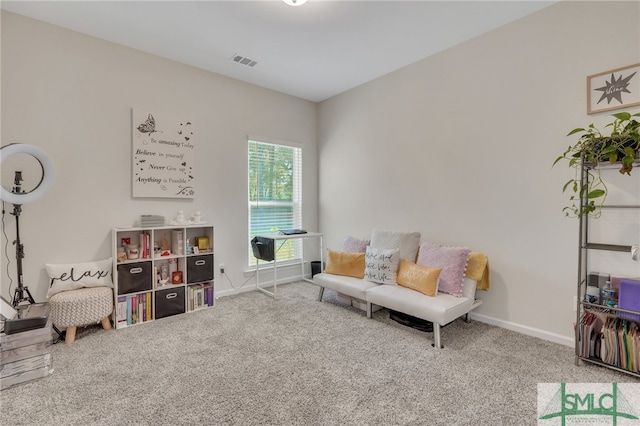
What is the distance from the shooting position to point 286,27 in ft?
9.05

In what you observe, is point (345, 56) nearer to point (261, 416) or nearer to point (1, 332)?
point (261, 416)

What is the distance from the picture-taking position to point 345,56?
3.29 m

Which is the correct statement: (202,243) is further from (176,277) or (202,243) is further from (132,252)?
(132,252)

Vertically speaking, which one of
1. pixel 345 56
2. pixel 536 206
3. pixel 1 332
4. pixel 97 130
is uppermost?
pixel 345 56

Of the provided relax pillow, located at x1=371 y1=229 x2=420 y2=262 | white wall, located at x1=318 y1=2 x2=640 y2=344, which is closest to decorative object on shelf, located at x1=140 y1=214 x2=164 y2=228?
relax pillow, located at x1=371 y1=229 x2=420 y2=262

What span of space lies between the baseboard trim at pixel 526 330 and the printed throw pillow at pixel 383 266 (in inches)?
34.4

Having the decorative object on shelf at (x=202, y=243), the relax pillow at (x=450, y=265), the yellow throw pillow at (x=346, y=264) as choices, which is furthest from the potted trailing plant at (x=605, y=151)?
the decorative object on shelf at (x=202, y=243)

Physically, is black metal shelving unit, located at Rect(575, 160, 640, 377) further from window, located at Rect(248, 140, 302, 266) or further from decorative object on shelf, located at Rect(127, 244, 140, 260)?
decorative object on shelf, located at Rect(127, 244, 140, 260)

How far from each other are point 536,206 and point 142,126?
3.92 metres

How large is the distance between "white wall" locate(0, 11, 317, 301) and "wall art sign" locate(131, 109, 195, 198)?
0.08 meters

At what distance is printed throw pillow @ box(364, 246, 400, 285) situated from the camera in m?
3.01

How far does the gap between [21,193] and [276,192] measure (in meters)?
2.65

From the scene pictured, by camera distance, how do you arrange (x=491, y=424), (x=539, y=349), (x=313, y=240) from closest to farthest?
(x=491, y=424), (x=539, y=349), (x=313, y=240)

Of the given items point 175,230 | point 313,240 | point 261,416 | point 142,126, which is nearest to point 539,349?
point 261,416
